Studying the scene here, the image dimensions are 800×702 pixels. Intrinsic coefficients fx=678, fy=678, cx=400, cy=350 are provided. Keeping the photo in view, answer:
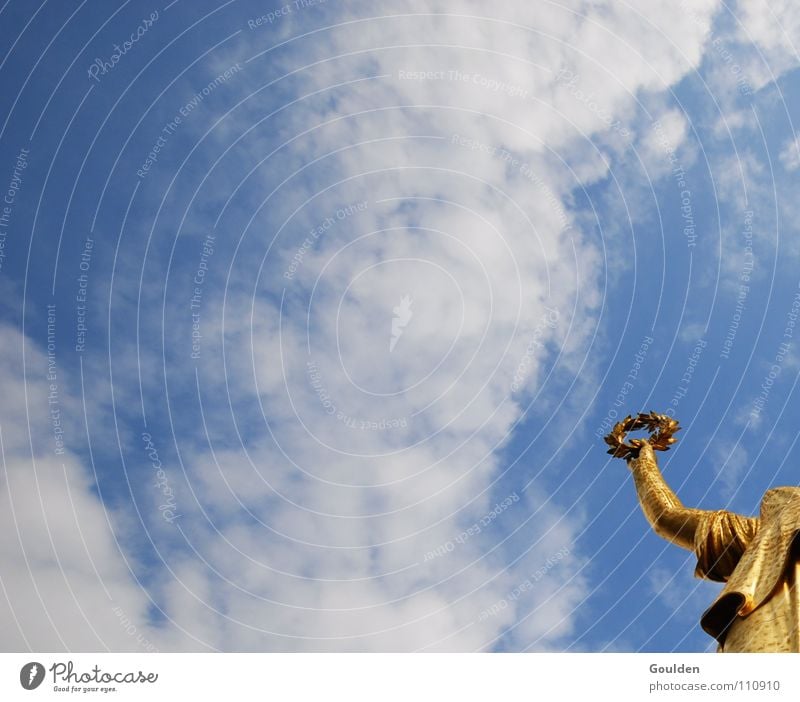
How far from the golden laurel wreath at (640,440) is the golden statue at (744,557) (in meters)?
0.85

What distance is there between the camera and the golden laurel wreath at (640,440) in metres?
15.8

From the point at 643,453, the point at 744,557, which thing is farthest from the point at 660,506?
the point at 744,557

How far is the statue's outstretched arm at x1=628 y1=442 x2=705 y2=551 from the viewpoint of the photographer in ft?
41.0

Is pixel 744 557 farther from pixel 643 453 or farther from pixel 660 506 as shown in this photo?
pixel 643 453

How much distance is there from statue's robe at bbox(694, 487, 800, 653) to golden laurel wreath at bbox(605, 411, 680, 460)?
3827 millimetres

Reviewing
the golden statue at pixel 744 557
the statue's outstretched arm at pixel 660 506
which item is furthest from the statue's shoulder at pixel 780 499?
the statue's outstretched arm at pixel 660 506

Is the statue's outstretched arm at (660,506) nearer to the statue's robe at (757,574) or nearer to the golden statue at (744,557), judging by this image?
the golden statue at (744,557)

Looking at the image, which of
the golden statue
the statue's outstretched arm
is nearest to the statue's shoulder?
the golden statue

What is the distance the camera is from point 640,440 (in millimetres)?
15875

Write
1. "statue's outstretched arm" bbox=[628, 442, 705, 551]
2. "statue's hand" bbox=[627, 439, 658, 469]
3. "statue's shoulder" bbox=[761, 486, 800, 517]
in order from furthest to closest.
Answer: "statue's hand" bbox=[627, 439, 658, 469] → "statue's outstretched arm" bbox=[628, 442, 705, 551] → "statue's shoulder" bbox=[761, 486, 800, 517]

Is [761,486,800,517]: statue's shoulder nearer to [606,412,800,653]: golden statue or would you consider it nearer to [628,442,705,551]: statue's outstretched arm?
[606,412,800,653]: golden statue

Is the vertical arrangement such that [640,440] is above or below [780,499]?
above

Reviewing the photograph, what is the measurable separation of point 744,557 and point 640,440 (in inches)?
209
